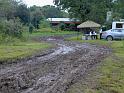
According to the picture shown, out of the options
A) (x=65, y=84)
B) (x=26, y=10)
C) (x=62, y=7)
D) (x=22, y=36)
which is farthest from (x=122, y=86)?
(x=26, y=10)

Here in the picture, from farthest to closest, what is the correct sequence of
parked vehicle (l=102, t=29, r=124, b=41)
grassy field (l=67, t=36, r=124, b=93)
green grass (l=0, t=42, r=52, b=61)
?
parked vehicle (l=102, t=29, r=124, b=41), green grass (l=0, t=42, r=52, b=61), grassy field (l=67, t=36, r=124, b=93)

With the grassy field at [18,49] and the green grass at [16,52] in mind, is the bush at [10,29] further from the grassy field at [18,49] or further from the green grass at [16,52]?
the green grass at [16,52]

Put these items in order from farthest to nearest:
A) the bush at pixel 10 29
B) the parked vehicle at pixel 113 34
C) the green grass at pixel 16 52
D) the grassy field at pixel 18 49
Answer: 1. the parked vehicle at pixel 113 34
2. the bush at pixel 10 29
3. the grassy field at pixel 18 49
4. the green grass at pixel 16 52

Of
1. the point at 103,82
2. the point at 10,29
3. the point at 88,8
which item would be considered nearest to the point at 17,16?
the point at 88,8

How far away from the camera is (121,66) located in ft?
52.9

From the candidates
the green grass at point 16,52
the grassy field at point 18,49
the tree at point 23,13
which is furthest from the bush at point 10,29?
the tree at point 23,13

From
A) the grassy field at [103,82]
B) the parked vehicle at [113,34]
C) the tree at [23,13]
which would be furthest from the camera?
the tree at [23,13]

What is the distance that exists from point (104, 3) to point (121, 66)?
5507 centimetres

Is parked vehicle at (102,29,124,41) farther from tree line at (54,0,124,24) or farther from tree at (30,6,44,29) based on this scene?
tree at (30,6,44,29)

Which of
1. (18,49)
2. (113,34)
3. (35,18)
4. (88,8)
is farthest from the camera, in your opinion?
(35,18)

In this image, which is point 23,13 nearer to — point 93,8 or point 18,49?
point 93,8

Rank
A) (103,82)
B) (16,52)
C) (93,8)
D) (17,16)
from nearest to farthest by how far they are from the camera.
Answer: (103,82) → (16,52) → (93,8) → (17,16)

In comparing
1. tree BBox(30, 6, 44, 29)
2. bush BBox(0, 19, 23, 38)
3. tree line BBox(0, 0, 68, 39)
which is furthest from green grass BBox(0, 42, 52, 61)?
tree BBox(30, 6, 44, 29)

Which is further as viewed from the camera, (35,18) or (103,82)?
(35,18)
